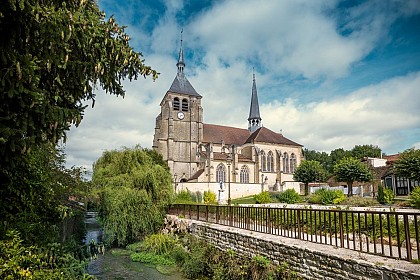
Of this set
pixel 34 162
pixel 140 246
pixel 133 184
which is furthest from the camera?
pixel 133 184

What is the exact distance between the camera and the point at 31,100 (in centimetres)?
388

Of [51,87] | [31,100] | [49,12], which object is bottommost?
[31,100]

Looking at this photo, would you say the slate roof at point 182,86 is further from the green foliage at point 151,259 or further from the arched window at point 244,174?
the green foliage at point 151,259

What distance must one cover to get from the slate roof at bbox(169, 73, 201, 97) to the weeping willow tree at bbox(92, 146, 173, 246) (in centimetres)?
3296

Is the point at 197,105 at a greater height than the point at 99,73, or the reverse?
the point at 197,105

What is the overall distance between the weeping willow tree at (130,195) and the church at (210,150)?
25.5 metres

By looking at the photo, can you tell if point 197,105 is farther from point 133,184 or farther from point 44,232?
point 44,232

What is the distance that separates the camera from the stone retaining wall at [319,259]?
481 centimetres

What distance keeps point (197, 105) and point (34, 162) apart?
43626 millimetres

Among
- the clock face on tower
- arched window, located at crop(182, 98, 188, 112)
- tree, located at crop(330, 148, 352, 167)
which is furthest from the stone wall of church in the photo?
tree, located at crop(330, 148, 352, 167)

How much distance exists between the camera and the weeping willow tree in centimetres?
1423

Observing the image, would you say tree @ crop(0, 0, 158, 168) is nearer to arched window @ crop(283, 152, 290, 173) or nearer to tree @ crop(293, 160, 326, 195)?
tree @ crop(293, 160, 326, 195)

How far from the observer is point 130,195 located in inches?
574

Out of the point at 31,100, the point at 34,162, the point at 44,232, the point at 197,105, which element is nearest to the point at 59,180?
the point at 34,162
